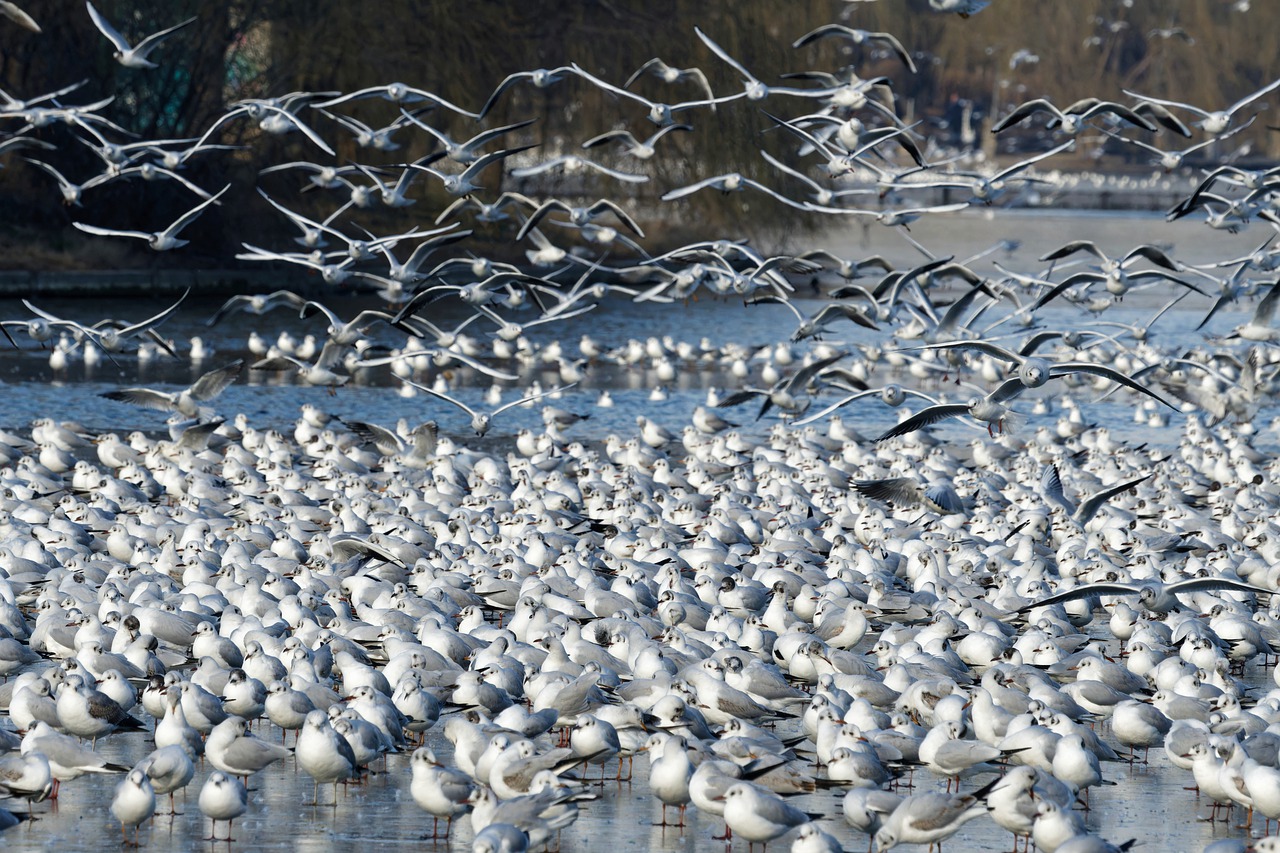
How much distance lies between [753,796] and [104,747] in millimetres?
4069

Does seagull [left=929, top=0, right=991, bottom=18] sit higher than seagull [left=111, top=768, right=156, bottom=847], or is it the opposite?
seagull [left=929, top=0, right=991, bottom=18]

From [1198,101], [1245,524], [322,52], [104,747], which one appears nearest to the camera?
[104,747]

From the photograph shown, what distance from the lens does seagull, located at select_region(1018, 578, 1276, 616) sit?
1173 centimetres

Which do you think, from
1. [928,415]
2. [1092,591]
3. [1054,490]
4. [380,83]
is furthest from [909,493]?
[380,83]

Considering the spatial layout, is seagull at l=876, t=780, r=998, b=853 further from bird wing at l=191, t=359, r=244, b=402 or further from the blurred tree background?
the blurred tree background

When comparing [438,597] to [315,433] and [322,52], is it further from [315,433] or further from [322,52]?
[322,52]

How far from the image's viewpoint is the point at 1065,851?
8.23 meters

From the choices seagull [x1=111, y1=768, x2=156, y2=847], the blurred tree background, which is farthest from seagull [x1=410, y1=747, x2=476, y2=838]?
the blurred tree background

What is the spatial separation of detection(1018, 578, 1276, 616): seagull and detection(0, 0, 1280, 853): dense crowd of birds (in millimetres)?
57

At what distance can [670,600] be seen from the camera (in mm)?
13094

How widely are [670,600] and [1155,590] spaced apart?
3.35 m

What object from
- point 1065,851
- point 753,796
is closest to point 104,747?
point 753,796

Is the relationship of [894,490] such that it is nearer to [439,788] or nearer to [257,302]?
[439,788]

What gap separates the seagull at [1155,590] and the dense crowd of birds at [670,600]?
0.06 meters
